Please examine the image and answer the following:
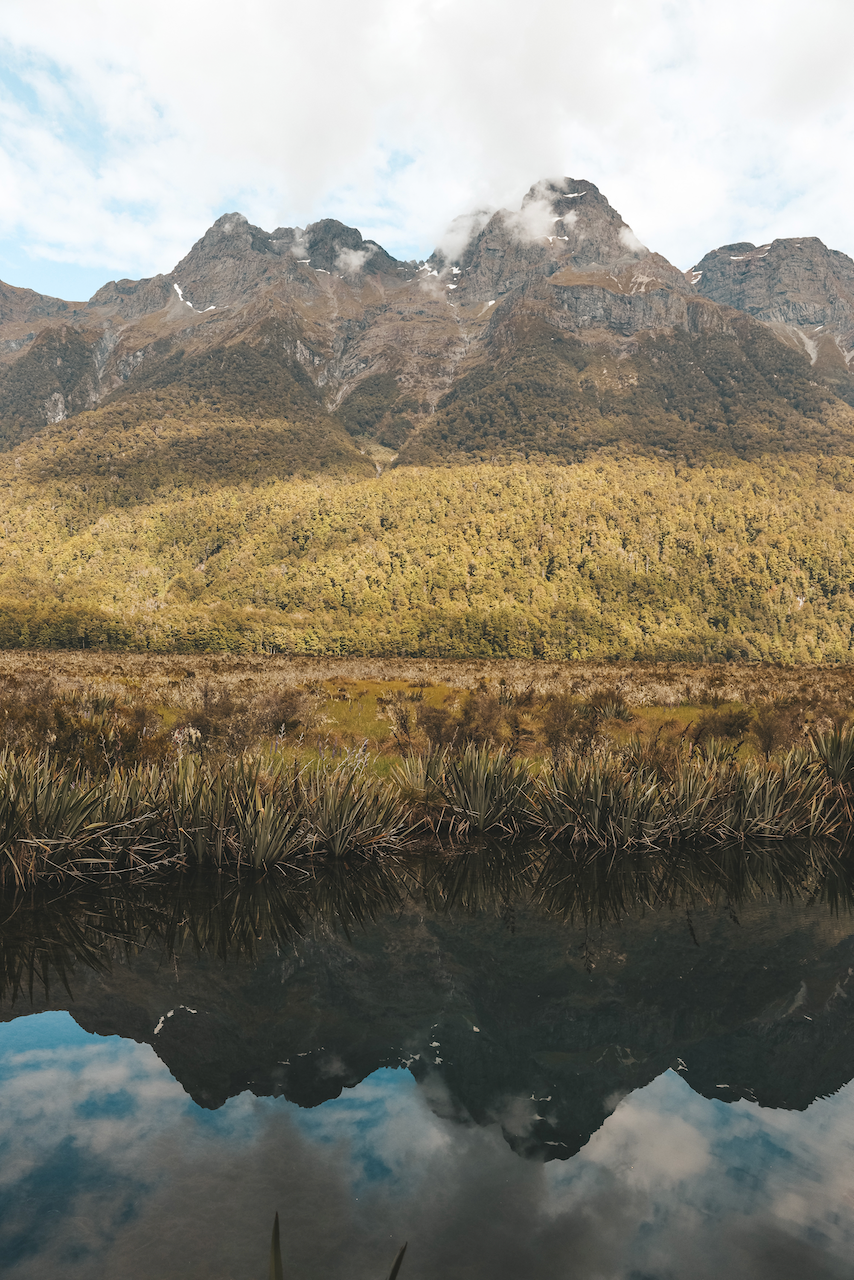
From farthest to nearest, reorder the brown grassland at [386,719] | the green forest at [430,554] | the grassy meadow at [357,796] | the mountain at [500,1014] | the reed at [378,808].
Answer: the green forest at [430,554], the brown grassland at [386,719], the grassy meadow at [357,796], the reed at [378,808], the mountain at [500,1014]

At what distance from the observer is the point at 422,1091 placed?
5.00 meters

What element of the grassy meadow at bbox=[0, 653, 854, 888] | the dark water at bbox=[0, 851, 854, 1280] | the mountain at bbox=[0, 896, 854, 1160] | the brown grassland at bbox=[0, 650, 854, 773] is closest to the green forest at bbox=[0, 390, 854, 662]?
the brown grassland at bbox=[0, 650, 854, 773]

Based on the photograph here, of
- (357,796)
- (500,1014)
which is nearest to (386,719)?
(357,796)

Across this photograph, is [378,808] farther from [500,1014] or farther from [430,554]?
[430,554]

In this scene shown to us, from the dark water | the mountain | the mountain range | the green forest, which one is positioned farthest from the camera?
the mountain range

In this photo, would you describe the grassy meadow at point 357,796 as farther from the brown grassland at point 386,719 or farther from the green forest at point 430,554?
the green forest at point 430,554

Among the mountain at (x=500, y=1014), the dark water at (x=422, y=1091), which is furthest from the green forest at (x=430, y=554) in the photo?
the mountain at (x=500, y=1014)

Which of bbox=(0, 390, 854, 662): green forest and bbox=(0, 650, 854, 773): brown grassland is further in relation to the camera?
bbox=(0, 390, 854, 662): green forest

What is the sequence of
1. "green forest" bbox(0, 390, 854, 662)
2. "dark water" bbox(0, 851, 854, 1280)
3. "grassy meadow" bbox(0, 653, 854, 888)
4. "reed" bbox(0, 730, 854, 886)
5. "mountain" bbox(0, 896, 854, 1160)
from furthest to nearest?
"green forest" bbox(0, 390, 854, 662), "grassy meadow" bbox(0, 653, 854, 888), "reed" bbox(0, 730, 854, 886), "mountain" bbox(0, 896, 854, 1160), "dark water" bbox(0, 851, 854, 1280)

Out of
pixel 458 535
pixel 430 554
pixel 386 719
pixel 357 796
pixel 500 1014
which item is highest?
pixel 458 535

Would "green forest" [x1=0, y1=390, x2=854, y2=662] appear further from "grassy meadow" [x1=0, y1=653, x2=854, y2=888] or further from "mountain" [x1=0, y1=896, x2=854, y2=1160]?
"mountain" [x1=0, y1=896, x2=854, y2=1160]

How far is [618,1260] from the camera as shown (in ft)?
A: 11.7

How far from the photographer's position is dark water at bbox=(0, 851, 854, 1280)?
3.62 metres

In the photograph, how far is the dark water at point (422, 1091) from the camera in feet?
11.9
